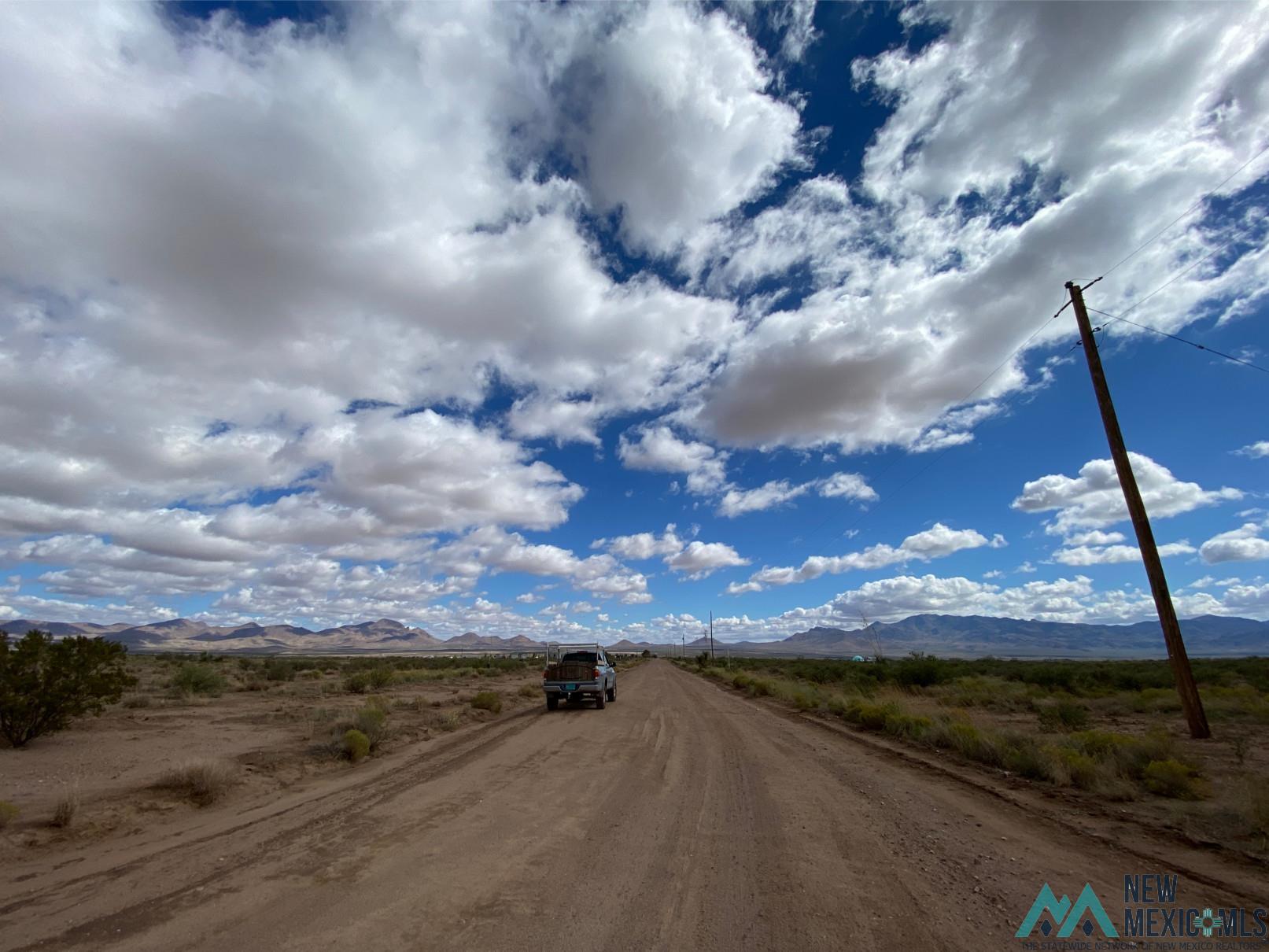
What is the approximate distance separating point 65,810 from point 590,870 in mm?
7500

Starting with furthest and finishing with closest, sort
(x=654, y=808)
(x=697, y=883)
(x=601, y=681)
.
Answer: (x=601, y=681) → (x=654, y=808) → (x=697, y=883)

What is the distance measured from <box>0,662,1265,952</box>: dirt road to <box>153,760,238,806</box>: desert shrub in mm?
1129

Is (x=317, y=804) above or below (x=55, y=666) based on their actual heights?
below

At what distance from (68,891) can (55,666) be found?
10.9 metres

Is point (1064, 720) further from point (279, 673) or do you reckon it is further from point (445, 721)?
point (279, 673)

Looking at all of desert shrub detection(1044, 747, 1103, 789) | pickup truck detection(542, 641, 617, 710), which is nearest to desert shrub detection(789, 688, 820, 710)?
pickup truck detection(542, 641, 617, 710)

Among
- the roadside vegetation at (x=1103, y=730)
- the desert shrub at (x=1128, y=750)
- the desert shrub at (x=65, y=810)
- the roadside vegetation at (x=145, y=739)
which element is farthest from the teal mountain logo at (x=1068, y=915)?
the desert shrub at (x=65, y=810)

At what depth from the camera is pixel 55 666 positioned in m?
13.8

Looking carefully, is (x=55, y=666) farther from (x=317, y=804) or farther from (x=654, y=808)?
(x=654, y=808)

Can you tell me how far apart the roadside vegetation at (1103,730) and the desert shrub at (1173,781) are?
16mm

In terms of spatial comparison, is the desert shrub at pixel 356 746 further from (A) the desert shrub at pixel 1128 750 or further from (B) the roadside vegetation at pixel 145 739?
(A) the desert shrub at pixel 1128 750

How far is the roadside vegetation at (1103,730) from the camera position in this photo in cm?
892

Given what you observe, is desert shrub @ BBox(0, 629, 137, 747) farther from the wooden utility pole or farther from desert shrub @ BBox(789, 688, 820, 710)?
the wooden utility pole

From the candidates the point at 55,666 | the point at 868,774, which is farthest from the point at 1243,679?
the point at 55,666
